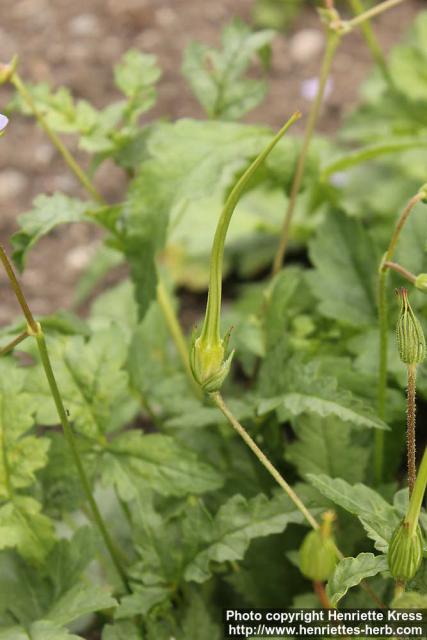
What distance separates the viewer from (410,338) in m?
0.97

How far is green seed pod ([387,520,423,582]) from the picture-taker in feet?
3.07

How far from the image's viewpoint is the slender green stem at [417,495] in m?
0.90

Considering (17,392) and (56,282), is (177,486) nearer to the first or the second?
(17,392)

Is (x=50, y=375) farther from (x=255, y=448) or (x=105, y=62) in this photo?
(x=105, y=62)

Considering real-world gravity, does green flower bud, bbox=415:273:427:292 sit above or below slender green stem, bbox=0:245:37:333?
below

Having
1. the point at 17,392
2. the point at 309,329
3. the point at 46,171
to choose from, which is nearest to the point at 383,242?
the point at 309,329

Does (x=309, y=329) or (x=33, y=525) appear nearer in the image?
(x=33, y=525)

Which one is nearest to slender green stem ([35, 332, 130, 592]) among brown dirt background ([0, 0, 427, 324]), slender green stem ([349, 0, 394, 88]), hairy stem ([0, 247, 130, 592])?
hairy stem ([0, 247, 130, 592])

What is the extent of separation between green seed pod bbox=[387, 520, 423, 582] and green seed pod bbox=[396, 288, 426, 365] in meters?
0.18

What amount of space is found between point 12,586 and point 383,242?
40.0 inches

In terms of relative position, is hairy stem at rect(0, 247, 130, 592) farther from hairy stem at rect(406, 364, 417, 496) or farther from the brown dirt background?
the brown dirt background

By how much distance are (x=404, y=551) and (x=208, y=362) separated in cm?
29

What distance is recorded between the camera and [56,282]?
243 cm

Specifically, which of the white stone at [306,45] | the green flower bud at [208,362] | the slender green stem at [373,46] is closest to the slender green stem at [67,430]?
the green flower bud at [208,362]
